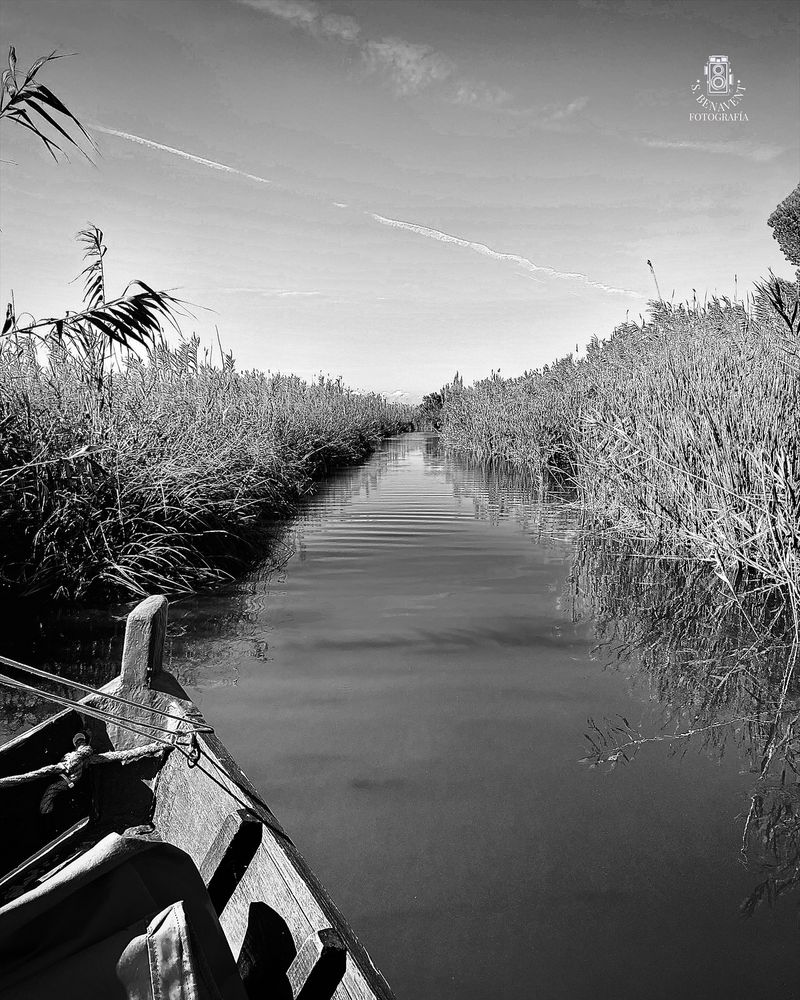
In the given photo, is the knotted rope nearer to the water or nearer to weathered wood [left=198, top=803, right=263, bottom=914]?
weathered wood [left=198, top=803, right=263, bottom=914]

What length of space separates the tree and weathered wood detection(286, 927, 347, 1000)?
3221 centimetres

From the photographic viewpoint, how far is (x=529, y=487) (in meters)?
18.1

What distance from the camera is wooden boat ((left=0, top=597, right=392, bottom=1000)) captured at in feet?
4.72

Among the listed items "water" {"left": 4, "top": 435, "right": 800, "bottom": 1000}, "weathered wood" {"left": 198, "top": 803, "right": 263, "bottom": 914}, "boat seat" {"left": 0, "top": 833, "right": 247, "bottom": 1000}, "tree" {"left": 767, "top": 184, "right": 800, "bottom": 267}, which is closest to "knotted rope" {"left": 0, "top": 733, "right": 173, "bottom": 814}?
"weathered wood" {"left": 198, "top": 803, "right": 263, "bottom": 914}

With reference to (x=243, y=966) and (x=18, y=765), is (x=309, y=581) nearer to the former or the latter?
(x=18, y=765)

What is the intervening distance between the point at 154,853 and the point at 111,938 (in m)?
0.17

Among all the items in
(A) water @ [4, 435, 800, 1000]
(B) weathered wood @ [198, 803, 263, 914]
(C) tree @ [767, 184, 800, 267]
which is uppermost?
(C) tree @ [767, 184, 800, 267]

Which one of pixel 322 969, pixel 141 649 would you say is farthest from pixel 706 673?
pixel 322 969

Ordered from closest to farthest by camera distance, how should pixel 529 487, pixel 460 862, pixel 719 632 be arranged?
pixel 460 862 < pixel 719 632 < pixel 529 487

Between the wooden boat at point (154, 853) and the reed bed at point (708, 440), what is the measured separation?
13.1ft

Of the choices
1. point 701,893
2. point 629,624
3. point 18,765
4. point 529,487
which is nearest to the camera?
point 18,765

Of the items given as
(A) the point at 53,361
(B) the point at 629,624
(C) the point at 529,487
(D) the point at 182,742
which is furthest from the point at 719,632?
(C) the point at 529,487

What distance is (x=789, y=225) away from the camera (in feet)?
101

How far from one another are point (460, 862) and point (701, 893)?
98 cm
